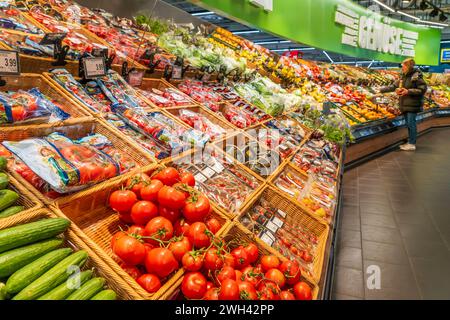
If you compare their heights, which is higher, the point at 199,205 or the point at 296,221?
the point at 199,205

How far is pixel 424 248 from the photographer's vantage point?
10.9ft

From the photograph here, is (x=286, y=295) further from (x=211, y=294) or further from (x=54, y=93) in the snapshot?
(x=54, y=93)

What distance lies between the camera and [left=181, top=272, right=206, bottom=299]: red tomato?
1.34 m

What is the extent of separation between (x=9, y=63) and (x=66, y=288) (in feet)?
4.23

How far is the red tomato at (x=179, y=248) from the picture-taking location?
4.66 ft

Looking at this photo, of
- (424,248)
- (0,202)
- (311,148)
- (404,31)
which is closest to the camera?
(0,202)

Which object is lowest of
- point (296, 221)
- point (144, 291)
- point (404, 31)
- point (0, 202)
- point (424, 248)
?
point (424, 248)

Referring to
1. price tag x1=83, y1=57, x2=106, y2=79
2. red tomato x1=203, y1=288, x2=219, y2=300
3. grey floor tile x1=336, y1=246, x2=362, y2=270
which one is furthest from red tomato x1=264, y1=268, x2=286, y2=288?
price tag x1=83, y1=57, x2=106, y2=79

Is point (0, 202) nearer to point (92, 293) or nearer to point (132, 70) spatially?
point (92, 293)

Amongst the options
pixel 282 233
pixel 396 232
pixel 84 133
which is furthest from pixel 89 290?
pixel 396 232

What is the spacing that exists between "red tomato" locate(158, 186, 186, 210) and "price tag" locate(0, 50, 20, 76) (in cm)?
106

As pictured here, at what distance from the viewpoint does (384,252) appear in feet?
10.6

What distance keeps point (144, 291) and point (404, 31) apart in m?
16.4
